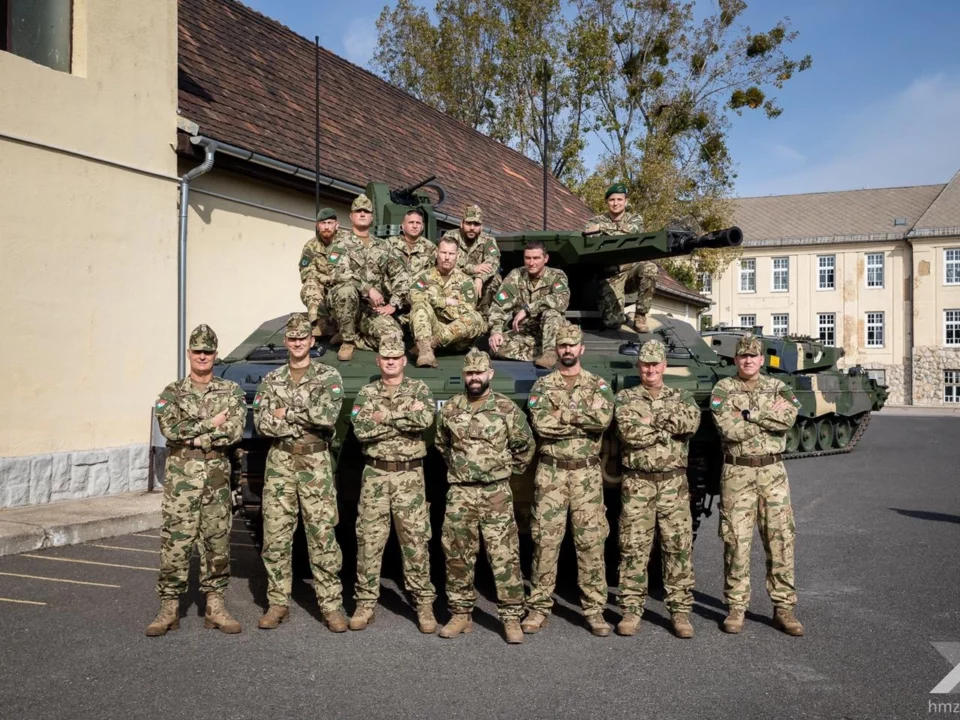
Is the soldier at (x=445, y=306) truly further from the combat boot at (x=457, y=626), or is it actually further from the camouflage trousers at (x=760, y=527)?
the camouflage trousers at (x=760, y=527)

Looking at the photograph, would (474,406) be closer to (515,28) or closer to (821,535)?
(821,535)

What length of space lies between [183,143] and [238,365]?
14.8 ft

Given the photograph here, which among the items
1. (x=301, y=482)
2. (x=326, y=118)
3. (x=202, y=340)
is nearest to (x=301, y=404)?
(x=301, y=482)

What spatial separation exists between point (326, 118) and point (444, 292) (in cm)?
866

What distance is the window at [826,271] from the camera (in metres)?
40.0

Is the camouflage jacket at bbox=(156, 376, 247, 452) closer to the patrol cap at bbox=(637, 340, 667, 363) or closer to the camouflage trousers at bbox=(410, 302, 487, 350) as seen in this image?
the camouflage trousers at bbox=(410, 302, 487, 350)

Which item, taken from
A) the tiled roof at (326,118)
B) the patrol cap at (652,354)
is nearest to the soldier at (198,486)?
the patrol cap at (652,354)

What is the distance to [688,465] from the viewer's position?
6.02 m

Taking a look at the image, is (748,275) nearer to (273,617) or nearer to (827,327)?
(827,327)

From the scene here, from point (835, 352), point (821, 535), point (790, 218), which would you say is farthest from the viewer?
point (790, 218)

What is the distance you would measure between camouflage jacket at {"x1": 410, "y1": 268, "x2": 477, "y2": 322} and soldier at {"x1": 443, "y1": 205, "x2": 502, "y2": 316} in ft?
0.85

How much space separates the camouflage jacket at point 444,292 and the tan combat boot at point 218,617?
2279 millimetres

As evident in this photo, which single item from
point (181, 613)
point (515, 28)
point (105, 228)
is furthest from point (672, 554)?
point (515, 28)

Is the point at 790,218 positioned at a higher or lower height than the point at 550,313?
higher
